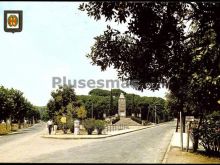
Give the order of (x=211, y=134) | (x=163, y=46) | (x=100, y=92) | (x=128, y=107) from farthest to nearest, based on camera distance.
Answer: (x=100, y=92)
(x=128, y=107)
(x=211, y=134)
(x=163, y=46)

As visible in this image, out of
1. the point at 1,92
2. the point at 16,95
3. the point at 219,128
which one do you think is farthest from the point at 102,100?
the point at 219,128

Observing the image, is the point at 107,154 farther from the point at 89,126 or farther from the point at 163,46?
the point at 89,126

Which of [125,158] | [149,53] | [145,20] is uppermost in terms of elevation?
[145,20]

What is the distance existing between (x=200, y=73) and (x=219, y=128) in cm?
574

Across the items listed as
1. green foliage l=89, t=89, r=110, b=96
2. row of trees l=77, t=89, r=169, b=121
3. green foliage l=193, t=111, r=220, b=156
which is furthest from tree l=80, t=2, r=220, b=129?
green foliage l=89, t=89, r=110, b=96

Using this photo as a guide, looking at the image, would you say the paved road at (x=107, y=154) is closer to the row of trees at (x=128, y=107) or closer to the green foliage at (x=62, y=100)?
the green foliage at (x=62, y=100)

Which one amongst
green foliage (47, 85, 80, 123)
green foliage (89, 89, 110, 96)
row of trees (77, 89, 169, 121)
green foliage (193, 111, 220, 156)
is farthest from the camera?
green foliage (89, 89, 110, 96)

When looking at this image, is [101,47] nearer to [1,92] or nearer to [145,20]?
[145,20]

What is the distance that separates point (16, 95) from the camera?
6794 centimetres

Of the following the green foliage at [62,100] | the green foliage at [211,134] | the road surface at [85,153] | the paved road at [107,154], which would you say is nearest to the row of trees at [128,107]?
the green foliage at [62,100]

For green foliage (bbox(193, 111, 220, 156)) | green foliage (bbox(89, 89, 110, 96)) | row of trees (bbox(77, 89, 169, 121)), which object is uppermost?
green foliage (bbox(89, 89, 110, 96))

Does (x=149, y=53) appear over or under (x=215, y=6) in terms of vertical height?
under

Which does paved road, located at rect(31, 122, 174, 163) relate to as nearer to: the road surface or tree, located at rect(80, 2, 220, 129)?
the road surface

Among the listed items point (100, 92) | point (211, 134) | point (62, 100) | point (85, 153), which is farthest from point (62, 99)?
point (100, 92)
